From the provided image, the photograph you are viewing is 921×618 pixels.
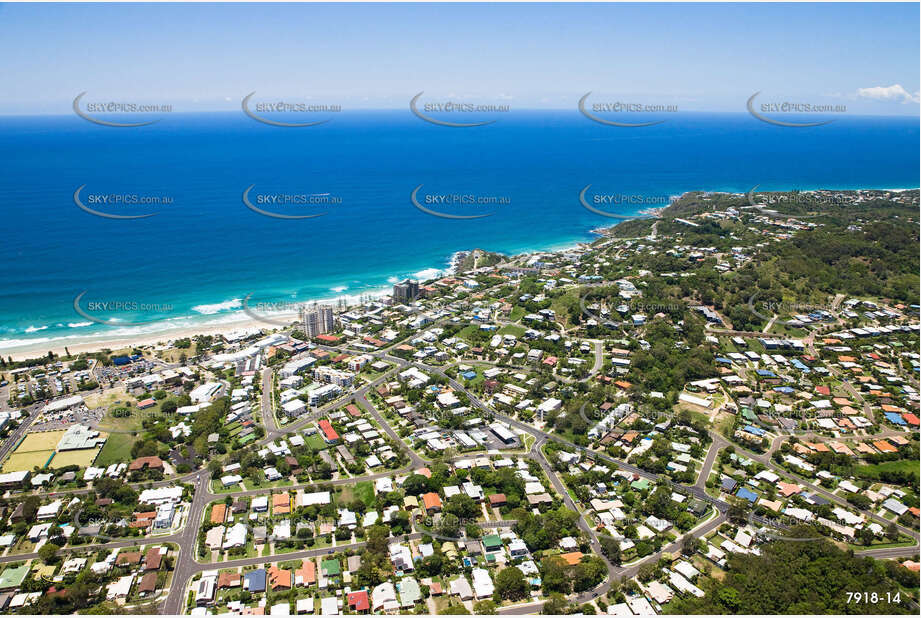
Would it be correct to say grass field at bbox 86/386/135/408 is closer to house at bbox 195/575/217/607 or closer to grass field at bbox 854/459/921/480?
house at bbox 195/575/217/607

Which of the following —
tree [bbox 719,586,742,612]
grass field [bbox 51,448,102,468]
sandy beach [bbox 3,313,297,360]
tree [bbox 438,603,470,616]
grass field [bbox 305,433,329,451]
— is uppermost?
tree [bbox 719,586,742,612]

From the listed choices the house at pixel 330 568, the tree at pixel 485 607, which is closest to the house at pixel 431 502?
the house at pixel 330 568

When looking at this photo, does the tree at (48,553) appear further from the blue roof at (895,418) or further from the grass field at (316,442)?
the blue roof at (895,418)

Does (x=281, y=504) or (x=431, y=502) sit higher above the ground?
(x=431, y=502)

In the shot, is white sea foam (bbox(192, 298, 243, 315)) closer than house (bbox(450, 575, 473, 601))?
No

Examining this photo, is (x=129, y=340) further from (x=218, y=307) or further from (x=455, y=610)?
(x=455, y=610)
